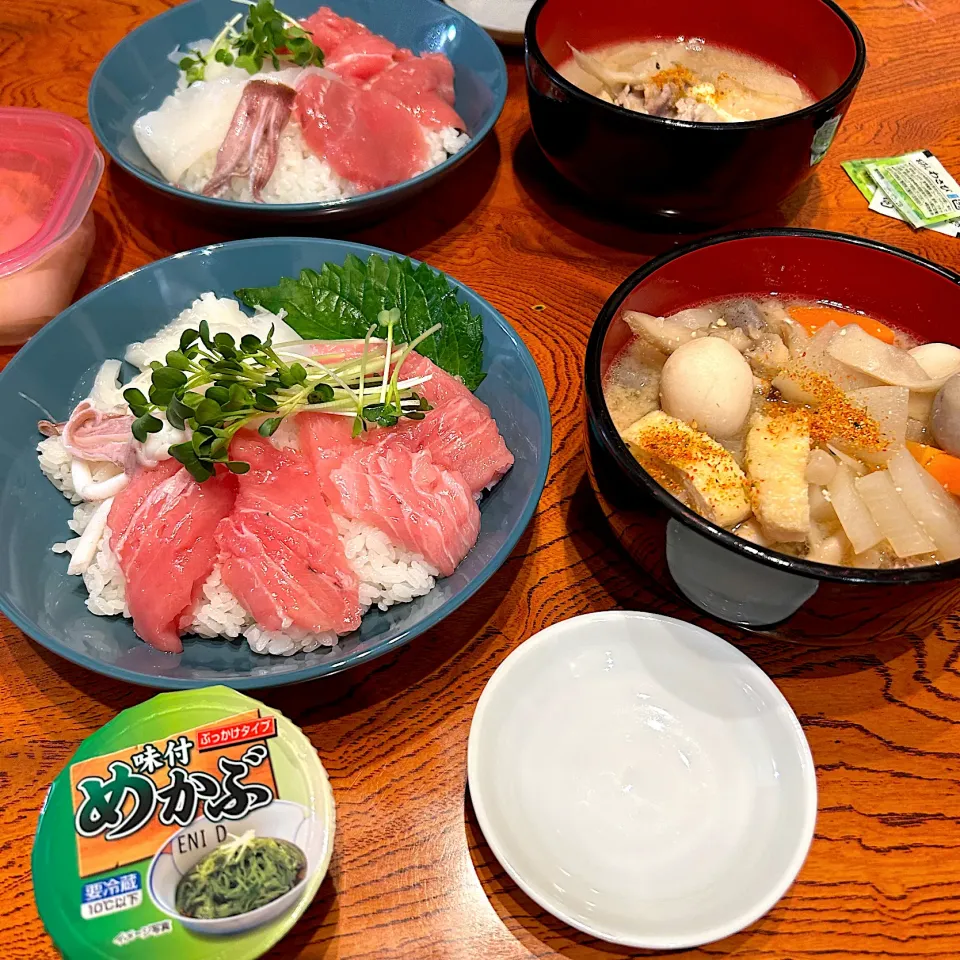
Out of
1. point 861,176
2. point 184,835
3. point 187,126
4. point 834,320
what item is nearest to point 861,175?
point 861,176

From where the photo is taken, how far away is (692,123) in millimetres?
1614

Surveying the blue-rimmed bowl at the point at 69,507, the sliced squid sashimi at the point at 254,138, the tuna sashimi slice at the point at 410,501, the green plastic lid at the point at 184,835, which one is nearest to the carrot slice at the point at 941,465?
the blue-rimmed bowl at the point at 69,507

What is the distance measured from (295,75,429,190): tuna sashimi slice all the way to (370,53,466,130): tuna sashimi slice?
0.15ft

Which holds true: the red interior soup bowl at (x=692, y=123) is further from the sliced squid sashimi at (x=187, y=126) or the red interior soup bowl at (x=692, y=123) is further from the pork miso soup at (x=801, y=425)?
the sliced squid sashimi at (x=187, y=126)

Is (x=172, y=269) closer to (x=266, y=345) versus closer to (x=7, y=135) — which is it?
(x=266, y=345)

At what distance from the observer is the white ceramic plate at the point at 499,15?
243 cm

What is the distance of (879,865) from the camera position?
1.15 meters

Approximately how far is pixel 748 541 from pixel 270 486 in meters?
0.78

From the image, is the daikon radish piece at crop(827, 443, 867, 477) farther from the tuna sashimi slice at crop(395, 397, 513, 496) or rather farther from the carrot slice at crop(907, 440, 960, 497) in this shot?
the tuna sashimi slice at crop(395, 397, 513, 496)

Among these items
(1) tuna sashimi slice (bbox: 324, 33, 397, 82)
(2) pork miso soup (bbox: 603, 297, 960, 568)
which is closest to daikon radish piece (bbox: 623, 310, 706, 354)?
(2) pork miso soup (bbox: 603, 297, 960, 568)

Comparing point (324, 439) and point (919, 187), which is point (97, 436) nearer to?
point (324, 439)

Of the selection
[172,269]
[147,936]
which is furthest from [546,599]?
[172,269]

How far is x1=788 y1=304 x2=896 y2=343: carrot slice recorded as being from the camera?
4.79ft

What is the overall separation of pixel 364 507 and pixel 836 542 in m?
0.78
